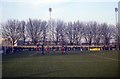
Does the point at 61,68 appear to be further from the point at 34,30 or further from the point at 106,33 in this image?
the point at 106,33

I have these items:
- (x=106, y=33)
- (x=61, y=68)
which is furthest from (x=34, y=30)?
(x=61, y=68)

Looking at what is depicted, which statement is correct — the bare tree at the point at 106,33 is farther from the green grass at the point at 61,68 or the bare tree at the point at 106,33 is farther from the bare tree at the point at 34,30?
the green grass at the point at 61,68

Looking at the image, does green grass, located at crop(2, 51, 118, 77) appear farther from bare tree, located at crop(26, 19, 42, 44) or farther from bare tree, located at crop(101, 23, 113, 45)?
bare tree, located at crop(101, 23, 113, 45)

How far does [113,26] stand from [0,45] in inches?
1493

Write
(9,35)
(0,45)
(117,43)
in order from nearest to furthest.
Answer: (0,45)
(9,35)
(117,43)

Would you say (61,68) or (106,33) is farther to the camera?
(106,33)

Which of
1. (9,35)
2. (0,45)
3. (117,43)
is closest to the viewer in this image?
(0,45)

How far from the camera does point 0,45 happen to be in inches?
3162

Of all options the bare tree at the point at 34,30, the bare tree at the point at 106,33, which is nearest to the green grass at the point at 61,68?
the bare tree at the point at 34,30

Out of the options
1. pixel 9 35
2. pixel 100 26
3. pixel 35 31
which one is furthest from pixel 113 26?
pixel 9 35

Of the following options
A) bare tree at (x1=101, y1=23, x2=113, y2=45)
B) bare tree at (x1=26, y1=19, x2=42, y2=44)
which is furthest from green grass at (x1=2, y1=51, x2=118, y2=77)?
bare tree at (x1=101, y1=23, x2=113, y2=45)

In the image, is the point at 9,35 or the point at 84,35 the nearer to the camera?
the point at 9,35

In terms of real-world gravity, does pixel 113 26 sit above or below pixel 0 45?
above

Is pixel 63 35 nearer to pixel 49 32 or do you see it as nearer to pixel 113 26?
pixel 49 32
